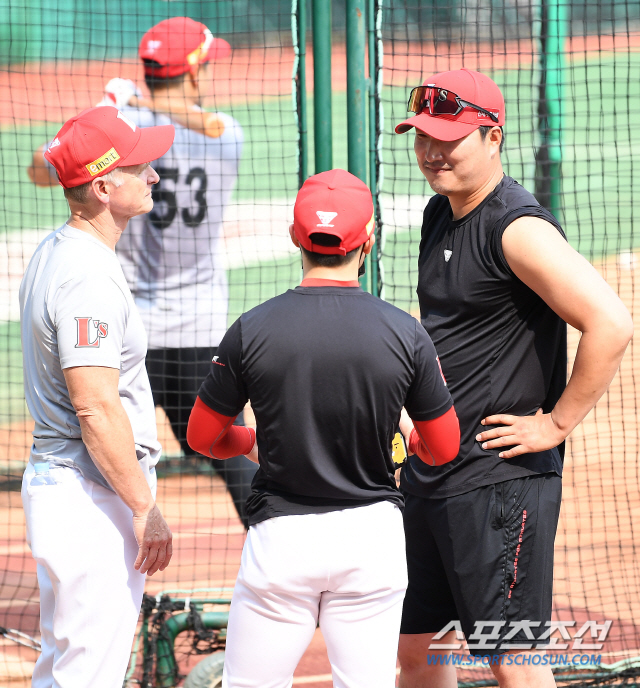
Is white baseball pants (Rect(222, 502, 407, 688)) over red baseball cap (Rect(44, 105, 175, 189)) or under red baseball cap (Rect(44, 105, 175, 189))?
under

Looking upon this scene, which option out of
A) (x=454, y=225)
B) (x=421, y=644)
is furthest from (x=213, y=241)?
(x=421, y=644)

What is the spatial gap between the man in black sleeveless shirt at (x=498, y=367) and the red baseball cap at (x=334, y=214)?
0.45m

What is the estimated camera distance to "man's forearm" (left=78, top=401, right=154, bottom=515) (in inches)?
82.4

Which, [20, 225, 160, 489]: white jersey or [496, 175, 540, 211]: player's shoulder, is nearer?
[20, 225, 160, 489]: white jersey

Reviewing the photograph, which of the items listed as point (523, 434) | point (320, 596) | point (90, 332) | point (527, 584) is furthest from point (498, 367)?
point (90, 332)

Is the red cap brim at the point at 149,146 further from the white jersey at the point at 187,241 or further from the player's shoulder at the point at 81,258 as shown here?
the white jersey at the point at 187,241

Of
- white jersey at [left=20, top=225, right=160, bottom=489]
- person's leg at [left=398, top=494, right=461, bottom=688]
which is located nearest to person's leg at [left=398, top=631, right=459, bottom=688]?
person's leg at [left=398, top=494, right=461, bottom=688]

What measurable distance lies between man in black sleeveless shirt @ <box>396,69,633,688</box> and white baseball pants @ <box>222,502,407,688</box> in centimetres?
39

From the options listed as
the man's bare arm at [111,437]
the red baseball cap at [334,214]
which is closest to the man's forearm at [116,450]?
the man's bare arm at [111,437]

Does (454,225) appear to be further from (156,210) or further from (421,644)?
(156,210)

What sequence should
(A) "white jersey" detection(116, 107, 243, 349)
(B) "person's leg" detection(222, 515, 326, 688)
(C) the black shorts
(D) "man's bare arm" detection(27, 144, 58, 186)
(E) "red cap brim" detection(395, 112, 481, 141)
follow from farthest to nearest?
(D) "man's bare arm" detection(27, 144, 58, 186) < (A) "white jersey" detection(116, 107, 243, 349) < (E) "red cap brim" detection(395, 112, 481, 141) < (C) the black shorts < (B) "person's leg" detection(222, 515, 326, 688)

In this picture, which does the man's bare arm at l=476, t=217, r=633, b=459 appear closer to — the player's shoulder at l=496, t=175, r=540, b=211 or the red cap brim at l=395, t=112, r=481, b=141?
the player's shoulder at l=496, t=175, r=540, b=211

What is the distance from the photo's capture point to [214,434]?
210 centimetres

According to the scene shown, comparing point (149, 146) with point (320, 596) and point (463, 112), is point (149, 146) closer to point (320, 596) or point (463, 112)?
point (463, 112)
